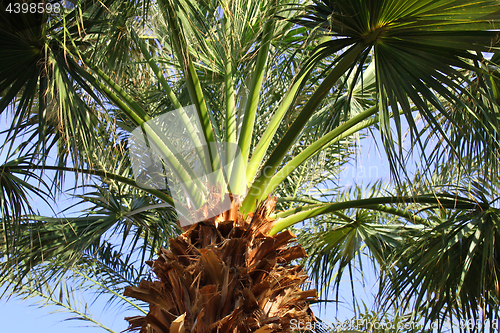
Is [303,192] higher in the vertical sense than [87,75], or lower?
lower

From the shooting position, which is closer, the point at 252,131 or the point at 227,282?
the point at 227,282

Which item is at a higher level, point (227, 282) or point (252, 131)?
point (252, 131)

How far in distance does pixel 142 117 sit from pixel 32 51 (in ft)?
2.78

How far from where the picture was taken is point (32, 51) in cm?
278

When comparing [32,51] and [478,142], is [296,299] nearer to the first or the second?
[478,142]

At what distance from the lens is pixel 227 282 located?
7.43 ft

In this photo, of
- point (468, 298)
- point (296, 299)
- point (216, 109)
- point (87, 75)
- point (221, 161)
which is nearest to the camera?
point (296, 299)

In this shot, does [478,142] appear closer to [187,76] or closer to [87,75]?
[187,76]

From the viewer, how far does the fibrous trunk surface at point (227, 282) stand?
2193 mm

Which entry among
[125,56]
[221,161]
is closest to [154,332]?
[221,161]

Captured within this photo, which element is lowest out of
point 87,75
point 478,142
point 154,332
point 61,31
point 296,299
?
point 154,332

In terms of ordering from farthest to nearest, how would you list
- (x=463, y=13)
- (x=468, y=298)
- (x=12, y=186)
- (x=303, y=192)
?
1. (x=303, y=192)
2. (x=12, y=186)
3. (x=468, y=298)
4. (x=463, y=13)

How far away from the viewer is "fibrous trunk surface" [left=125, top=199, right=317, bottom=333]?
219cm

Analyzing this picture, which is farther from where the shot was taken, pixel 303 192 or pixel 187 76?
pixel 303 192
